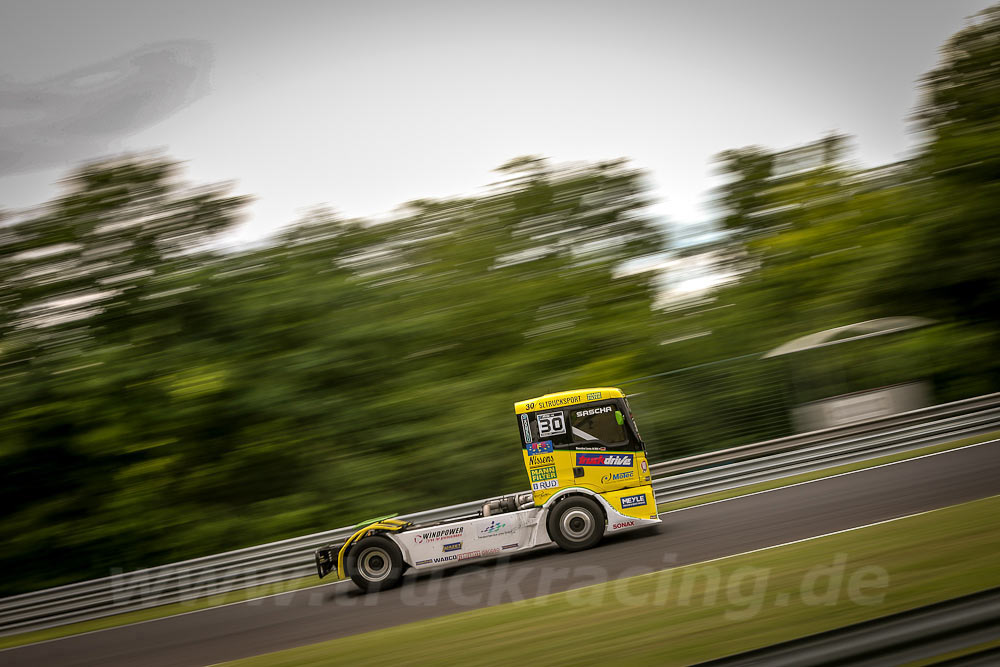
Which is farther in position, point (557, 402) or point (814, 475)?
point (814, 475)

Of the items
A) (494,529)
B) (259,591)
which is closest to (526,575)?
(494,529)

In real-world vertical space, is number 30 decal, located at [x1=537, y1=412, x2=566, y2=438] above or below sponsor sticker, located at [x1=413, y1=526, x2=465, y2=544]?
above

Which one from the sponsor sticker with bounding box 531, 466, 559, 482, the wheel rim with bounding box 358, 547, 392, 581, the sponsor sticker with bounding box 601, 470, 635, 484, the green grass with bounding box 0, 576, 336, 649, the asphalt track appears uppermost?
the sponsor sticker with bounding box 531, 466, 559, 482

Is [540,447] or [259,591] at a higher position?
[540,447]

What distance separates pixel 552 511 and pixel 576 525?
344 mm

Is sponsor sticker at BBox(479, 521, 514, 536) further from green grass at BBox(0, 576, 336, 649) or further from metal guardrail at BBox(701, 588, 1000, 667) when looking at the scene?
metal guardrail at BBox(701, 588, 1000, 667)

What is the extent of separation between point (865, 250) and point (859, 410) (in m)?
6.36

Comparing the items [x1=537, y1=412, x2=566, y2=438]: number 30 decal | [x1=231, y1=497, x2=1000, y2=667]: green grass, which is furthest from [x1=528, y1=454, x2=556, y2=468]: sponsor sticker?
[x1=231, y1=497, x2=1000, y2=667]: green grass

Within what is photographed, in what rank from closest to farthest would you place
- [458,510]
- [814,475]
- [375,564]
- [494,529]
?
[494,529] < [375,564] < [458,510] < [814,475]

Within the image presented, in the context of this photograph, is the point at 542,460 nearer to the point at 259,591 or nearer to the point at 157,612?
the point at 259,591

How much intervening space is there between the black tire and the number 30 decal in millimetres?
2304

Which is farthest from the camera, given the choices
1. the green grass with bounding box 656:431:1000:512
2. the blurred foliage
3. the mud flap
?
the blurred foliage

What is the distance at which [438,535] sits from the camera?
9.98m

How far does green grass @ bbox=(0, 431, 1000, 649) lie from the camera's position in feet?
37.4
